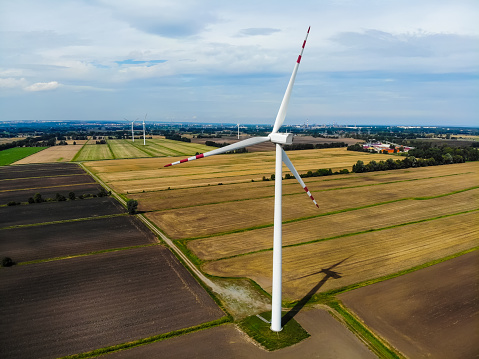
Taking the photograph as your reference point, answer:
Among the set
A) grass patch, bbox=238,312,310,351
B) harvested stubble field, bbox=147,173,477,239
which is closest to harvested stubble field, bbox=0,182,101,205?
harvested stubble field, bbox=147,173,477,239

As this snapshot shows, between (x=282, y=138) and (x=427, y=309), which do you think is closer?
(x=282, y=138)

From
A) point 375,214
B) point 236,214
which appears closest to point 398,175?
point 375,214

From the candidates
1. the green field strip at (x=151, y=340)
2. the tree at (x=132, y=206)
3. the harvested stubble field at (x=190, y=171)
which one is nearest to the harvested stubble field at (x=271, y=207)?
the tree at (x=132, y=206)

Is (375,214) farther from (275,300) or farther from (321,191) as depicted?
(275,300)

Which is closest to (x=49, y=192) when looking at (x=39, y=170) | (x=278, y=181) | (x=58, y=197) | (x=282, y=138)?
(x=58, y=197)

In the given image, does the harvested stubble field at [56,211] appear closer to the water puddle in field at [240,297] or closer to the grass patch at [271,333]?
the water puddle in field at [240,297]

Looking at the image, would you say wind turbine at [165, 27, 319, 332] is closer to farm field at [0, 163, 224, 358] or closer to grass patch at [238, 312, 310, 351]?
grass patch at [238, 312, 310, 351]

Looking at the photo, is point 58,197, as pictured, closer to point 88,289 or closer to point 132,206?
point 132,206
